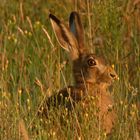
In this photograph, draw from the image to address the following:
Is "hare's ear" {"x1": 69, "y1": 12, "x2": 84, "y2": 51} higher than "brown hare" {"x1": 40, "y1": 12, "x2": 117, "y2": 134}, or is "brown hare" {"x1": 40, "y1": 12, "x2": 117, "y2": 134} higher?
"hare's ear" {"x1": 69, "y1": 12, "x2": 84, "y2": 51}

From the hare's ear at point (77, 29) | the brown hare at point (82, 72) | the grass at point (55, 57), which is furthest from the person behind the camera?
the hare's ear at point (77, 29)

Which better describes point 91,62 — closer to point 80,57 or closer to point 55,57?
point 80,57

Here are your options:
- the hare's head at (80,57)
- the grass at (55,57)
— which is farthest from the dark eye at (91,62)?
the grass at (55,57)

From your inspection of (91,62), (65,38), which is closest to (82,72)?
(91,62)

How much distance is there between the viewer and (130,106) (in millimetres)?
6258

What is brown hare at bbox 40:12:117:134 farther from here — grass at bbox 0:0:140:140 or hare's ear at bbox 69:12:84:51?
grass at bbox 0:0:140:140

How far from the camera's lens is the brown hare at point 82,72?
6.37 metres

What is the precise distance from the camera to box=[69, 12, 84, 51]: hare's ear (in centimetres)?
715

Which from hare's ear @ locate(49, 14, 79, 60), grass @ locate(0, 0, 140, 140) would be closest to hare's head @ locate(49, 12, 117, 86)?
hare's ear @ locate(49, 14, 79, 60)

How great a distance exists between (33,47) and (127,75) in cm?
122

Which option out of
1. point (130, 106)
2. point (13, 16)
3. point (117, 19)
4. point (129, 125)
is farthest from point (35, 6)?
point (129, 125)

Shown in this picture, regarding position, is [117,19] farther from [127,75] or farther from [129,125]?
[129,125]

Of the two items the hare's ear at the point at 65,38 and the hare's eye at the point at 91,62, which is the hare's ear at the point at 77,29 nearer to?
the hare's ear at the point at 65,38

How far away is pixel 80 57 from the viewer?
7.10 meters
